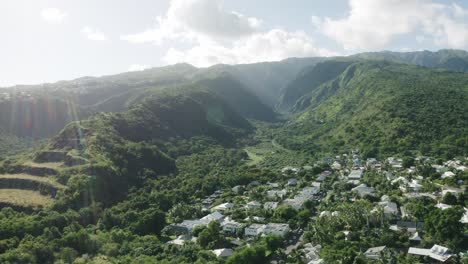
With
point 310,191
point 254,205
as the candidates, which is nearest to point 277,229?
point 254,205

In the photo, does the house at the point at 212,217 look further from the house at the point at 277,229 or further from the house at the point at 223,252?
the house at the point at 223,252

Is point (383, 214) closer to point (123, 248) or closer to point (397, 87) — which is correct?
point (123, 248)

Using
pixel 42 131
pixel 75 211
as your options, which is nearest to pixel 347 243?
pixel 75 211

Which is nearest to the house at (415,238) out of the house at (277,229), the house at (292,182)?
the house at (277,229)

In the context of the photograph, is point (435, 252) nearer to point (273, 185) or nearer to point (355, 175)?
point (355, 175)

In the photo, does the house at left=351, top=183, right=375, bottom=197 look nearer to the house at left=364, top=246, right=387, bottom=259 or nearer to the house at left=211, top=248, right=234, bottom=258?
the house at left=364, top=246, right=387, bottom=259

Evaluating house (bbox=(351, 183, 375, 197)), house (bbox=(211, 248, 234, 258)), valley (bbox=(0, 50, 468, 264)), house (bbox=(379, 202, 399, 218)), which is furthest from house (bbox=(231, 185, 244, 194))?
house (bbox=(211, 248, 234, 258))
